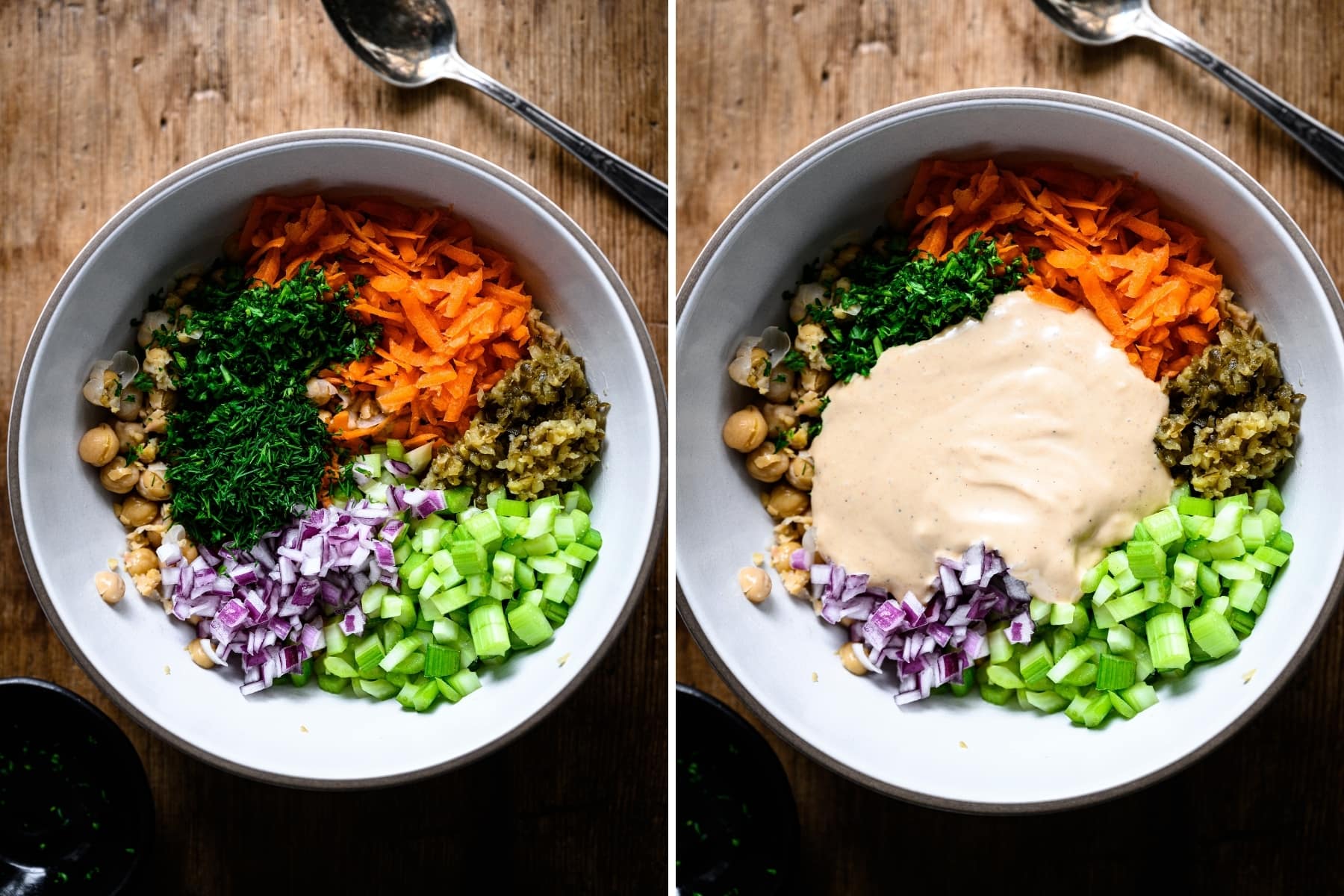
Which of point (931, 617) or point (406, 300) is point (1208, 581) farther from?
point (406, 300)

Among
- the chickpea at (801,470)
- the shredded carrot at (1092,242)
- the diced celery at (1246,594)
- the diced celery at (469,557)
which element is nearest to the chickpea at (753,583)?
the chickpea at (801,470)

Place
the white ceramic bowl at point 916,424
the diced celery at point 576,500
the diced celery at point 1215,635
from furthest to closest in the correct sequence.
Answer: the diced celery at point 576,500, the diced celery at point 1215,635, the white ceramic bowl at point 916,424

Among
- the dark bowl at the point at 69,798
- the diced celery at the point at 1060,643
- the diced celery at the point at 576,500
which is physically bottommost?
the dark bowl at the point at 69,798

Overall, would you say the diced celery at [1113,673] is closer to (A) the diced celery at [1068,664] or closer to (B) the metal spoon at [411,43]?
(A) the diced celery at [1068,664]

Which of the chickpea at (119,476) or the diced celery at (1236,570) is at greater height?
the chickpea at (119,476)

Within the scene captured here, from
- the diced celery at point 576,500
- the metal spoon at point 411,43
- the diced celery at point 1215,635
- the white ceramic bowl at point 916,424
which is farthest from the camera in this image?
the metal spoon at point 411,43

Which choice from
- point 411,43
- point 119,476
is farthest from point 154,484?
point 411,43

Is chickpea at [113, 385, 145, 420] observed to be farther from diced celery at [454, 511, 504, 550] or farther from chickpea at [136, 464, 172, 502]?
diced celery at [454, 511, 504, 550]

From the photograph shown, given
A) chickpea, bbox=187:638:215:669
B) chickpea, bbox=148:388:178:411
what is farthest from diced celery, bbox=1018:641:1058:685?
chickpea, bbox=148:388:178:411
